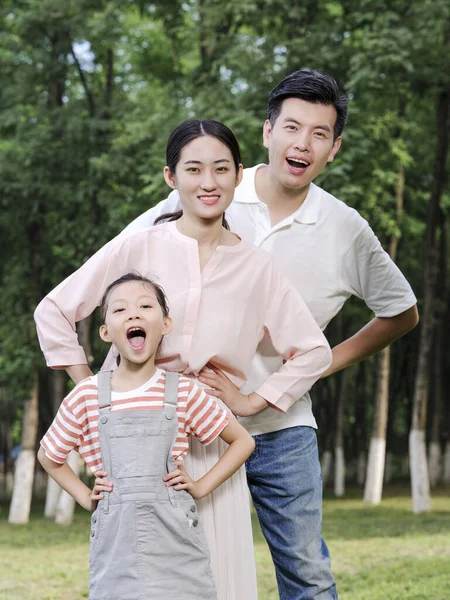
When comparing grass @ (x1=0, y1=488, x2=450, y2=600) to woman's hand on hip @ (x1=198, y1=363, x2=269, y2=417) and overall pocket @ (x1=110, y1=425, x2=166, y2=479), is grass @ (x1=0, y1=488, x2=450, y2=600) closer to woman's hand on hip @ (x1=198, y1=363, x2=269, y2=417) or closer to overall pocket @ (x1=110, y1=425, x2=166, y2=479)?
woman's hand on hip @ (x1=198, y1=363, x2=269, y2=417)

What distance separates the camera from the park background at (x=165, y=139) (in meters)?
17.4

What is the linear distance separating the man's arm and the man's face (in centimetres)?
78

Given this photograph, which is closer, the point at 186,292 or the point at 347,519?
the point at 186,292

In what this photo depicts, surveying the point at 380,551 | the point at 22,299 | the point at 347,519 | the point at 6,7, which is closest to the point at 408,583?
the point at 380,551

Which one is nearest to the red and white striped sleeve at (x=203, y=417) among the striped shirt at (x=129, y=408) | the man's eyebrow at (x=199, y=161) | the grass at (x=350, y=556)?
the striped shirt at (x=129, y=408)

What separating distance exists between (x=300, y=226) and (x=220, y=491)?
3.72 ft

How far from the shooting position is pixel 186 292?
376cm

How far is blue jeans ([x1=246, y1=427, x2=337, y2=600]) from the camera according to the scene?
4141 mm

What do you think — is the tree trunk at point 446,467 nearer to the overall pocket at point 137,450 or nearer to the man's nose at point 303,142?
the man's nose at point 303,142

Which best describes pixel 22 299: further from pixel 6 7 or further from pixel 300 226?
pixel 300 226

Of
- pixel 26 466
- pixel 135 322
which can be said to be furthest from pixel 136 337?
pixel 26 466

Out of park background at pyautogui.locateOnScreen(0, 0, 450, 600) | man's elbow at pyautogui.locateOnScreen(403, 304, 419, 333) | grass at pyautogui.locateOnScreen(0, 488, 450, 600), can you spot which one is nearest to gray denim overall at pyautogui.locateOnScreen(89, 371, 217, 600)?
man's elbow at pyautogui.locateOnScreen(403, 304, 419, 333)

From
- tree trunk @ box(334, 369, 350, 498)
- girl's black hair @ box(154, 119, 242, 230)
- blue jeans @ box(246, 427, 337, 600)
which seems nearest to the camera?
girl's black hair @ box(154, 119, 242, 230)

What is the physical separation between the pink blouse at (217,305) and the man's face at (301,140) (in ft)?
1.57
